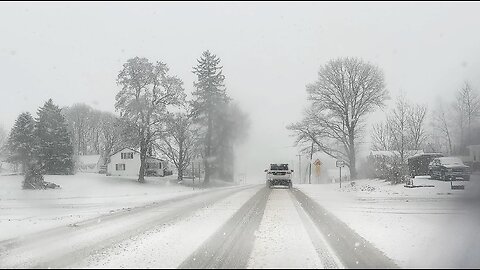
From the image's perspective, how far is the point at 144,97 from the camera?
45750 mm

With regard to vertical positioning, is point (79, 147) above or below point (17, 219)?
above

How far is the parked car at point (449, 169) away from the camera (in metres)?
22.7

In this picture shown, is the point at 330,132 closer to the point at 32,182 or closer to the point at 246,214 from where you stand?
the point at 32,182

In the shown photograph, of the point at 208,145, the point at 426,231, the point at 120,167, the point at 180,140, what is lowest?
the point at 426,231

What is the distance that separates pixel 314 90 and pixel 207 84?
460 inches

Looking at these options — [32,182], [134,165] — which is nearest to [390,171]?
[32,182]

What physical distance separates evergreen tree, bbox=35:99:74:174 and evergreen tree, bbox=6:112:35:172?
1.21m

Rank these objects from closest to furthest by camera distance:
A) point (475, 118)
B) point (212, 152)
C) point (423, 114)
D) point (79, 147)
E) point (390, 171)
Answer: point (475, 118) → point (390, 171) → point (423, 114) → point (212, 152) → point (79, 147)

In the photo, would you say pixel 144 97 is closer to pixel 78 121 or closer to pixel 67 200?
pixel 67 200

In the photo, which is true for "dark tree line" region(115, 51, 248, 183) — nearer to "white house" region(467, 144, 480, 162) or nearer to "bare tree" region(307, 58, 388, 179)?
"bare tree" region(307, 58, 388, 179)

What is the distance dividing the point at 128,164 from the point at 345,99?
39078 millimetres

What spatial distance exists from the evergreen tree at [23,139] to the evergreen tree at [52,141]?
121 centimetres

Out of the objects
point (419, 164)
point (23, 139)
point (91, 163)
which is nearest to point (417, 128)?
point (419, 164)

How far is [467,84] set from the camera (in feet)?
51.6
